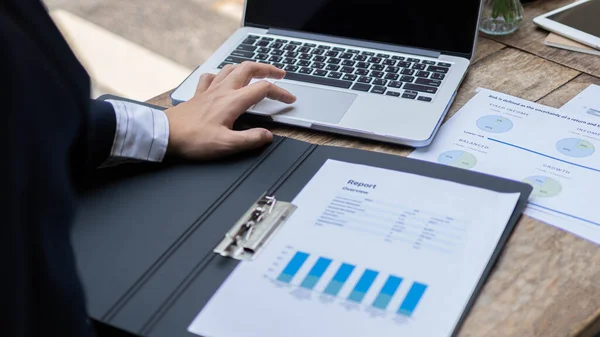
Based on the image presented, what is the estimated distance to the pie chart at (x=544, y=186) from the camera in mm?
757

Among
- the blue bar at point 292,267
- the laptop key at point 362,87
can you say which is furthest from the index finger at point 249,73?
the blue bar at point 292,267

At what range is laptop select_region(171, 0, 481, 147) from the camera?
882 mm

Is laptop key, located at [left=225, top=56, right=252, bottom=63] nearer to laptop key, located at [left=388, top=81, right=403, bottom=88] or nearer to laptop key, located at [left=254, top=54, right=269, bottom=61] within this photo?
laptop key, located at [left=254, top=54, right=269, bottom=61]

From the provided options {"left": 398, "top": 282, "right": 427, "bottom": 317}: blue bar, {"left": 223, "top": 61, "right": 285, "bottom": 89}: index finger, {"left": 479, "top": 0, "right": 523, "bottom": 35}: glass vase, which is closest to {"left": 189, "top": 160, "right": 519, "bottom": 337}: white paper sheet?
{"left": 398, "top": 282, "right": 427, "bottom": 317}: blue bar

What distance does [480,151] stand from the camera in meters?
0.83

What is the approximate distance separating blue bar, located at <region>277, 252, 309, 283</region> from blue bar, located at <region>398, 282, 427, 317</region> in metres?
0.11

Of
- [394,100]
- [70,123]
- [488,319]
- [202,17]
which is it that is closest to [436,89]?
[394,100]

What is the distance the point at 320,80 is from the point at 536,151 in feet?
1.01

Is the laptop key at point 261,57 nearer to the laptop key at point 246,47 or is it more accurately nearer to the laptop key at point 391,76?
the laptop key at point 246,47

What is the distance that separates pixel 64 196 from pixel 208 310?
7.9 inches

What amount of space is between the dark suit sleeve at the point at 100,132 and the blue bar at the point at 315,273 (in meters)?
0.30

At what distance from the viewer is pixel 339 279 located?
64 cm

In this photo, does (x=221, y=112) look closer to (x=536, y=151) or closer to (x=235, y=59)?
(x=235, y=59)

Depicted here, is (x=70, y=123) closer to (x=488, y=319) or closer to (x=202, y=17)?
(x=488, y=319)
